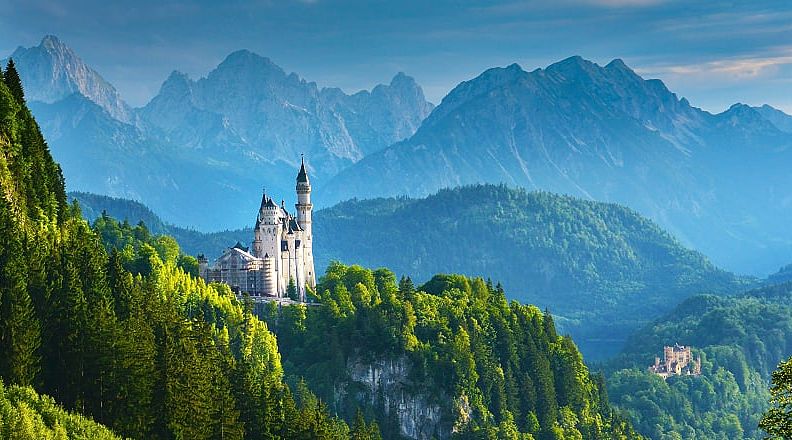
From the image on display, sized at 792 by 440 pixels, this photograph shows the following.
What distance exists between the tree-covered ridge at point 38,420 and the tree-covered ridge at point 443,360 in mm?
73329

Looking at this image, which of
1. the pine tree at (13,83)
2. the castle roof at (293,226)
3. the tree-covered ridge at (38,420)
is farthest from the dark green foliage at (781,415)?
the castle roof at (293,226)

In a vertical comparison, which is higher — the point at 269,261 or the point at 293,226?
the point at 293,226

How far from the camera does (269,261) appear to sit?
182 metres

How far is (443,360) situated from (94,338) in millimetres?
71720

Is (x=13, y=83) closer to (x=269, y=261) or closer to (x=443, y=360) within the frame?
(x=443, y=360)

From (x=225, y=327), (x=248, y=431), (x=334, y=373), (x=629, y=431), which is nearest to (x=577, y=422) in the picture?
(x=629, y=431)

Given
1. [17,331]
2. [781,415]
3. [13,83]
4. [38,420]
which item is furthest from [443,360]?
[781,415]

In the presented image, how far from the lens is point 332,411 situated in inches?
6171

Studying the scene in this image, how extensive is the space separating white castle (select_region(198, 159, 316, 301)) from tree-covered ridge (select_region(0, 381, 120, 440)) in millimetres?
90624

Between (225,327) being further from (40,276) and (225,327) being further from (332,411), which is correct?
(40,276)

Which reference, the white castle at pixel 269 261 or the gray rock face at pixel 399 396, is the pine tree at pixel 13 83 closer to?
the gray rock face at pixel 399 396

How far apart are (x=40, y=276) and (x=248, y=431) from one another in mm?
20143

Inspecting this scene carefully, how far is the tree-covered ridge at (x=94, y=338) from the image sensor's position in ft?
302

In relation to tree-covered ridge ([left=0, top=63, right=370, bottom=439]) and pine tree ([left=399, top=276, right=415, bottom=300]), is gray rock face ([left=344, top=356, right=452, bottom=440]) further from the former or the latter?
tree-covered ridge ([left=0, top=63, right=370, bottom=439])
